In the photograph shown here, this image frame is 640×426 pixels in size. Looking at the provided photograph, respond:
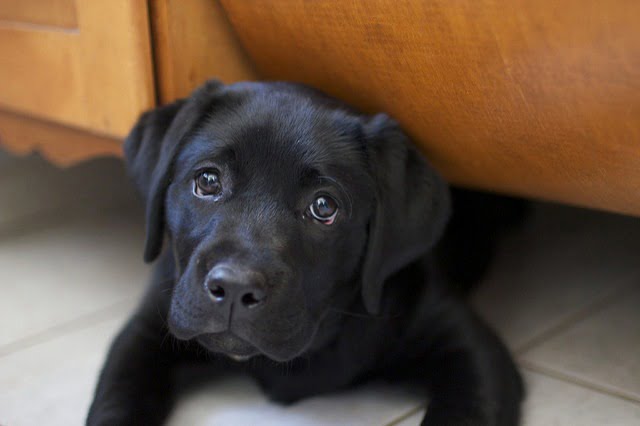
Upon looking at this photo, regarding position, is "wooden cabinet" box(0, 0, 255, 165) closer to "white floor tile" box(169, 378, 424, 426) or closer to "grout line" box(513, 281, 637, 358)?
"white floor tile" box(169, 378, 424, 426)

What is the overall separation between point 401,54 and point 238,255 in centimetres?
54

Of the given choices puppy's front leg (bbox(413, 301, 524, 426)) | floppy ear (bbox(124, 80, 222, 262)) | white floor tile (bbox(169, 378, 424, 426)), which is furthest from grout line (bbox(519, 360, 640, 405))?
floppy ear (bbox(124, 80, 222, 262))

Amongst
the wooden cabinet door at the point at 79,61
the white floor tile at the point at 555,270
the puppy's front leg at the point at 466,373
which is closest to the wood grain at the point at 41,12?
the wooden cabinet door at the point at 79,61

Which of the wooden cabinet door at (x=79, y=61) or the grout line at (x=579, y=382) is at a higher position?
the wooden cabinet door at (x=79, y=61)

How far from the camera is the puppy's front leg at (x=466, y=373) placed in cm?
152

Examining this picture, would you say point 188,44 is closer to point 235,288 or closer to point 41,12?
point 41,12

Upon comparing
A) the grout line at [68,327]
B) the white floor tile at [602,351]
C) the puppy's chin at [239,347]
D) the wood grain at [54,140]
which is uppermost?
the puppy's chin at [239,347]

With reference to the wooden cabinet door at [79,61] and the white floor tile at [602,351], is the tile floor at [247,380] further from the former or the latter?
the wooden cabinet door at [79,61]

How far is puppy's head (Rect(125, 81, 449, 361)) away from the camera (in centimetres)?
138

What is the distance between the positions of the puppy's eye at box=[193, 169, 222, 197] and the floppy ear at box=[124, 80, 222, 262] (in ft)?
0.32

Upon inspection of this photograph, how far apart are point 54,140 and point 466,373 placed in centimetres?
131

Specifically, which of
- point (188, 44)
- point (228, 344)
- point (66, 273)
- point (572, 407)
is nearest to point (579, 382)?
point (572, 407)

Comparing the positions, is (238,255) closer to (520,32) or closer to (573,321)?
(520,32)

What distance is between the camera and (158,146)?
5.51ft
